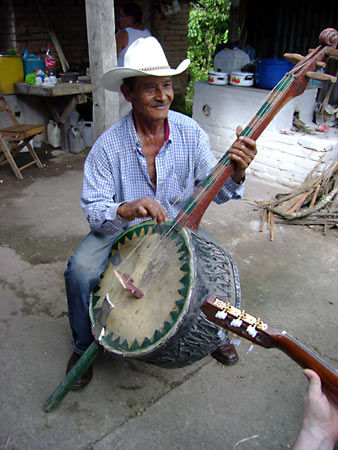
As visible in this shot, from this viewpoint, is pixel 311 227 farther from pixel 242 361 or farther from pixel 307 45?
pixel 307 45

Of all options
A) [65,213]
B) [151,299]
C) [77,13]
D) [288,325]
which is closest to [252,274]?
[288,325]

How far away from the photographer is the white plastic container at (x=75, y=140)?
20.3 ft

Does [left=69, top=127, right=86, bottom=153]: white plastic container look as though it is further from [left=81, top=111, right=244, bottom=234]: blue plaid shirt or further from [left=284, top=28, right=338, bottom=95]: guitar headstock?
[left=284, top=28, right=338, bottom=95]: guitar headstock

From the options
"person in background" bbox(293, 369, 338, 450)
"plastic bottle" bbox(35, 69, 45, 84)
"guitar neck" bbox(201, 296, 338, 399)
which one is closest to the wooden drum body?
"guitar neck" bbox(201, 296, 338, 399)

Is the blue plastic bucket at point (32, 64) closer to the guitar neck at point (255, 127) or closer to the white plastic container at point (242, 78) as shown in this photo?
the white plastic container at point (242, 78)

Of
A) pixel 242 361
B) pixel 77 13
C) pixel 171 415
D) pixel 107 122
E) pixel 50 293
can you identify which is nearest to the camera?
pixel 171 415

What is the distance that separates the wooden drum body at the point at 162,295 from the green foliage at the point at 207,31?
1074 centimetres

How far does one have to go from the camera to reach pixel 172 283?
172 centimetres

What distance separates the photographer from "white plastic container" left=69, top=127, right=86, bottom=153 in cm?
618

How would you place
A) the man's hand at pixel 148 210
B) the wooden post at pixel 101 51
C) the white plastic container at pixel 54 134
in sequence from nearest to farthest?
the man's hand at pixel 148 210
the wooden post at pixel 101 51
the white plastic container at pixel 54 134

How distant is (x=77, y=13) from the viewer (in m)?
6.64

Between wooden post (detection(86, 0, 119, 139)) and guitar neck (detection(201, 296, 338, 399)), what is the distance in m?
2.60

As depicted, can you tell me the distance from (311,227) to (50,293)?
2525 millimetres

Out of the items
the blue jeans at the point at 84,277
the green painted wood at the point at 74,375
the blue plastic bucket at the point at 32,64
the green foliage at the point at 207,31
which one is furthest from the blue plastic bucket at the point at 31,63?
the green foliage at the point at 207,31
